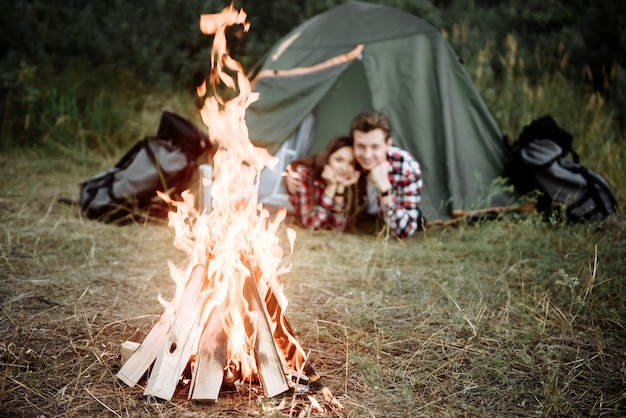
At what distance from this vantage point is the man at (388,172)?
466cm

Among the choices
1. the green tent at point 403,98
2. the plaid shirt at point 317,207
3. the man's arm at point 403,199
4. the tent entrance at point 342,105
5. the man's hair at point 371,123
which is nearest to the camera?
the man's hair at point 371,123

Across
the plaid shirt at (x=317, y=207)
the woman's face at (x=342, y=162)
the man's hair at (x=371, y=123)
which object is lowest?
the plaid shirt at (x=317, y=207)

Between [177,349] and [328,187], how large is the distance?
2501mm

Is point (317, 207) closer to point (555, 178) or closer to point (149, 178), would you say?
point (149, 178)

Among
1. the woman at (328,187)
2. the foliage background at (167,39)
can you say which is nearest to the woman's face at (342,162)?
the woman at (328,187)

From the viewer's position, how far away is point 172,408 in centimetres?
241

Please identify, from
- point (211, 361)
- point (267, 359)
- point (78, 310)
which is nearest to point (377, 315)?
point (267, 359)

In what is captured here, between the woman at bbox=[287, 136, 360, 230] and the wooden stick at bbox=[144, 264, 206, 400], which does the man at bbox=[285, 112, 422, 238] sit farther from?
the wooden stick at bbox=[144, 264, 206, 400]

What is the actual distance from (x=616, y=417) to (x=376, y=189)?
8.40ft

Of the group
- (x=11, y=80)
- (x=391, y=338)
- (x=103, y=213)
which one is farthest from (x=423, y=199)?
(x=11, y=80)

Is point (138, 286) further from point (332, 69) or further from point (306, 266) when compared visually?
point (332, 69)

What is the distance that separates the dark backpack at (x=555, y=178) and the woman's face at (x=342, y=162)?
1.38 metres

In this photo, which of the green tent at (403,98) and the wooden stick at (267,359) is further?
the green tent at (403,98)

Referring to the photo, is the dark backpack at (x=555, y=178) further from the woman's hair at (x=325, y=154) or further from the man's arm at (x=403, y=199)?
the woman's hair at (x=325, y=154)
